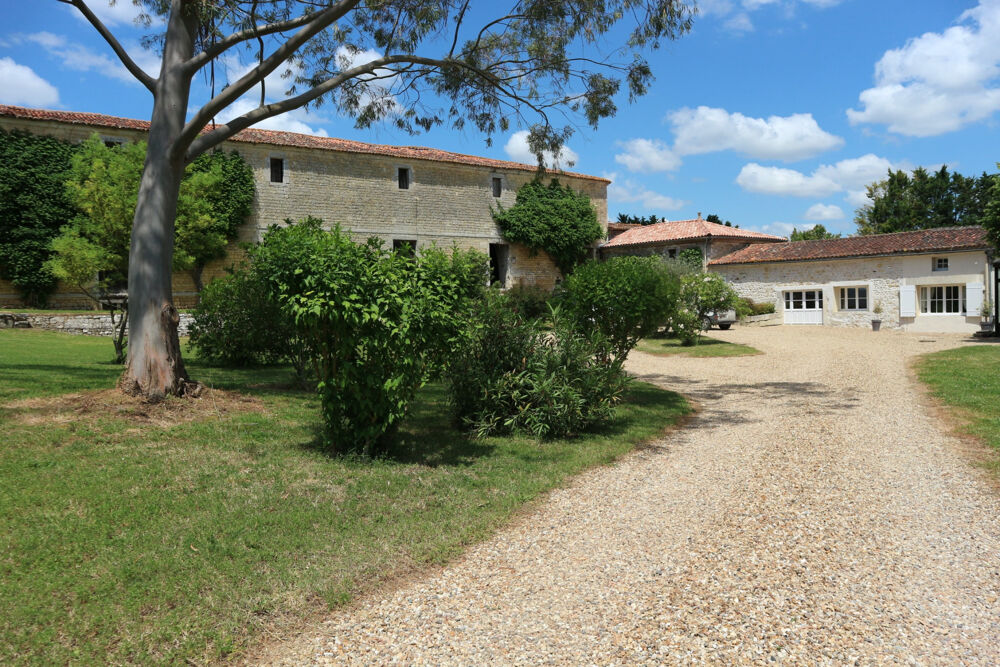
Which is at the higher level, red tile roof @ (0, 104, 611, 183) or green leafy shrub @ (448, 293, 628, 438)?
red tile roof @ (0, 104, 611, 183)

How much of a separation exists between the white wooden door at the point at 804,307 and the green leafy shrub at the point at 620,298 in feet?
68.8

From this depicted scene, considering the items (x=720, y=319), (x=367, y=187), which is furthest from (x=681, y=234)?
(x=367, y=187)

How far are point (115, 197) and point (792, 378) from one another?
17668 millimetres

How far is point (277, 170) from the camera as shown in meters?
27.7

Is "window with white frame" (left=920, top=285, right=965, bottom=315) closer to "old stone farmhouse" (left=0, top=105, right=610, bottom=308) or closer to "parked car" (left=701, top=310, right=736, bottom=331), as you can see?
"parked car" (left=701, top=310, right=736, bottom=331)

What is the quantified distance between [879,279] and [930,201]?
2736 centimetres


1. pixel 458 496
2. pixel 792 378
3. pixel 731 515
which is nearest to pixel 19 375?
pixel 458 496

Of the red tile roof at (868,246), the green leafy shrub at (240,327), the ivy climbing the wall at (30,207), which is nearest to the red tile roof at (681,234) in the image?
the red tile roof at (868,246)

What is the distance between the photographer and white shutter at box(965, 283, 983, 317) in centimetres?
2338

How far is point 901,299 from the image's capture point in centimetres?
2505

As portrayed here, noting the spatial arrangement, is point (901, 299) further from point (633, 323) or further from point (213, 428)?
point (213, 428)

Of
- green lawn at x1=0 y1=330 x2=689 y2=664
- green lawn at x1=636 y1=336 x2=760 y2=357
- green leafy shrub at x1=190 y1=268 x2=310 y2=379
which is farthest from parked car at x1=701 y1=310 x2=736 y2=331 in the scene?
green lawn at x1=0 y1=330 x2=689 y2=664

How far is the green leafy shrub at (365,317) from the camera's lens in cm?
A: 547

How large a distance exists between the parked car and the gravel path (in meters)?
18.0
